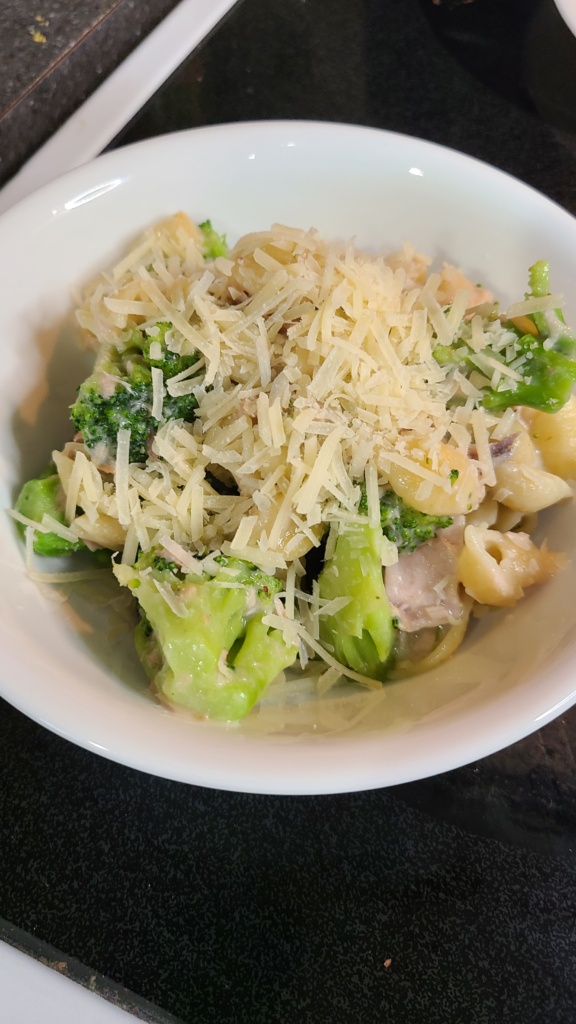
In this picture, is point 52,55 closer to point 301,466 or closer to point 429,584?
point 301,466

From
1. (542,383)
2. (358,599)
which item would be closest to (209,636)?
(358,599)

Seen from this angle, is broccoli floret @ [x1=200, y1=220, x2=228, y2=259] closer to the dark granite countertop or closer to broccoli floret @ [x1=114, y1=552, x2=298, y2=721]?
broccoli floret @ [x1=114, y1=552, x2=298, y2=721]

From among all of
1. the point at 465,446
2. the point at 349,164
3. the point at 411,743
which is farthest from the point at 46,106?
the point at 411,743

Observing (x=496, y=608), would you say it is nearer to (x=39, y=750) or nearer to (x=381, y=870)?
(x=381, y=870)

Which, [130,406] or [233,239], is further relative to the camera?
[233,239]

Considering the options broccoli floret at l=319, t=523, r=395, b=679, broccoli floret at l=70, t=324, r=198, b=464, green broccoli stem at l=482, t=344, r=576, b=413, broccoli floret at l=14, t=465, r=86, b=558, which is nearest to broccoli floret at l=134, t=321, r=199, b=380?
broccoli floret at l=70, t=324, r=198, b=464

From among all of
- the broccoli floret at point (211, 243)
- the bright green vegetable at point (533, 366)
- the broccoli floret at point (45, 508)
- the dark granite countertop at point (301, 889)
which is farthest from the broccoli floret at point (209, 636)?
the broccoli floret at point (211, 243)
